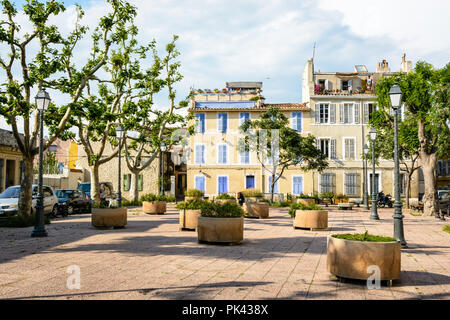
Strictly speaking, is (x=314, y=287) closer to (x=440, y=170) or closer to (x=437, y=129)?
(x=437, y=129)

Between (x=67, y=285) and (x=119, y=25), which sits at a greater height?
(x=119, y=25)

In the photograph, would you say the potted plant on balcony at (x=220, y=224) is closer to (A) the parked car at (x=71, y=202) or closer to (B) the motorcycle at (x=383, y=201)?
(A) the parked car at (x=71, y=202)

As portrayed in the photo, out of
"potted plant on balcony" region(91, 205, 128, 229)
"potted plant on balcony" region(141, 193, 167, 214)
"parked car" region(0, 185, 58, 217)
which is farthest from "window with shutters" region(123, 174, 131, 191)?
"potted plant on balcony" region(91, 205, 128, 229)

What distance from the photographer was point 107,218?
13.2 m

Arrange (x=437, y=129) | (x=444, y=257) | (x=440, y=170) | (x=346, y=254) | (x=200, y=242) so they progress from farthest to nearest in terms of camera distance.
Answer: (x=440, y=170) → (x=437, y=129) → (x=200, y=242) → (x=444, y=257) → (x=346, y=254)

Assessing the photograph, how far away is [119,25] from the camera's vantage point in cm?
→ 1595

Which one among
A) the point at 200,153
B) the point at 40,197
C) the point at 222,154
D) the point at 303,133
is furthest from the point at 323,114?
the point at 40,197

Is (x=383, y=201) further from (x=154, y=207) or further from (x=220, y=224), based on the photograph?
(x=220, y=224)

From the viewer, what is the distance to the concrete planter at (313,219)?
523 inches

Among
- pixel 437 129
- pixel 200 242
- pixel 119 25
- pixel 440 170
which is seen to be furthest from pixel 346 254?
pixel 440 170

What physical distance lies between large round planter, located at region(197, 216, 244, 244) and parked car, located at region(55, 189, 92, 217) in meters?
12.6

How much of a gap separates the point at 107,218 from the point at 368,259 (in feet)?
31.1

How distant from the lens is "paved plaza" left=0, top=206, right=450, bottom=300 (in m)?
5.27

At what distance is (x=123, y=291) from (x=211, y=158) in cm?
3152
